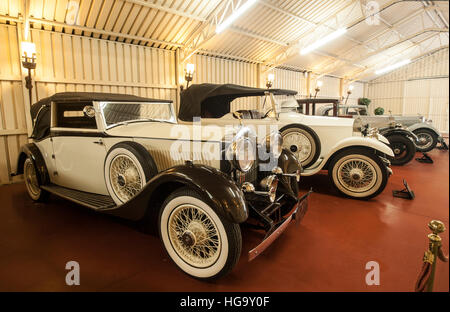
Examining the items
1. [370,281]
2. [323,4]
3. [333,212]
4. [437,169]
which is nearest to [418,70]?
[323,4]

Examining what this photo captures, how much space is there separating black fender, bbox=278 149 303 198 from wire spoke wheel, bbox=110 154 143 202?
1.56 m

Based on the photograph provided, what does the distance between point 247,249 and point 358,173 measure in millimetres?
2375

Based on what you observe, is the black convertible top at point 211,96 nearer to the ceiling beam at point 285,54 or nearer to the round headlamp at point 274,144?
the round headlamp at point 274,144

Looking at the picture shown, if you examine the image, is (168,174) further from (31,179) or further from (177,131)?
(31,179)

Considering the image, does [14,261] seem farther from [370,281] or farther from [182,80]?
[182,80]

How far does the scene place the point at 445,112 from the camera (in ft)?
45.7

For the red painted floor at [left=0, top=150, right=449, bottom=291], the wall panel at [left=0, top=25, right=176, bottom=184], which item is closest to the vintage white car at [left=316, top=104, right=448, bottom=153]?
the red painted floor at [left=0, top=150, right=449, bottom=291]

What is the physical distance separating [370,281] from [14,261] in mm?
3085

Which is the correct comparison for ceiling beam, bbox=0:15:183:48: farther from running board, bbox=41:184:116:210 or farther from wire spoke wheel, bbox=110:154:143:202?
wire spoke wheel, bbox=110:154:143:202

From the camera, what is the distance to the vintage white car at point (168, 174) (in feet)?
6.26

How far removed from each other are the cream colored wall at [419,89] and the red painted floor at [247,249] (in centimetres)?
1432

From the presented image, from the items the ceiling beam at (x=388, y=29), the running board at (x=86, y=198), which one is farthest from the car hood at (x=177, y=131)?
the ceiling beam at (x=388, y=29)

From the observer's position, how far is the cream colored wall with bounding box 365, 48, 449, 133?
14.4 meters

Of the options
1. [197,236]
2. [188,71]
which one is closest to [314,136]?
[197,236]
